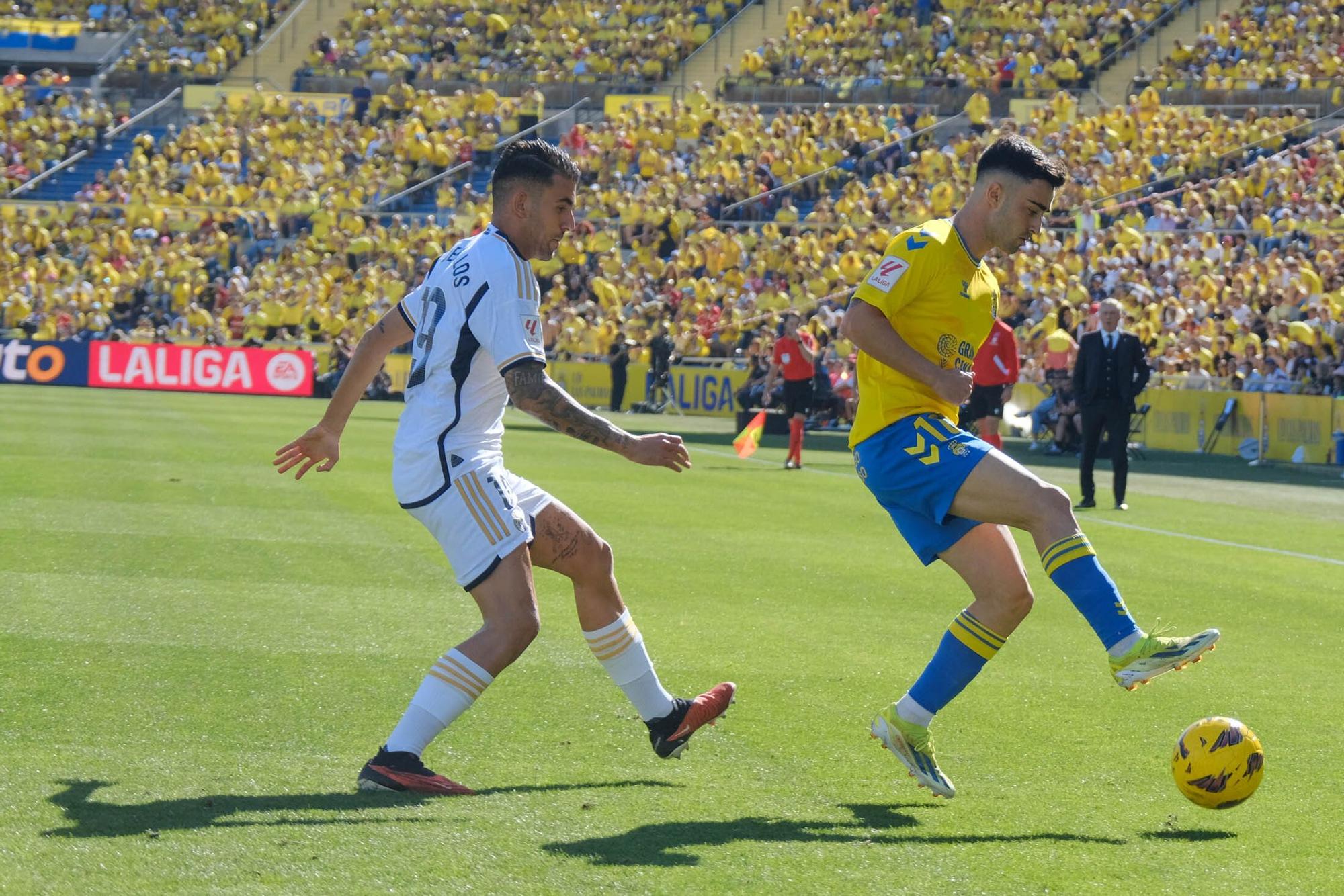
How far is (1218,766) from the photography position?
5.11 meters

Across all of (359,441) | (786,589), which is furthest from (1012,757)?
(359,441)

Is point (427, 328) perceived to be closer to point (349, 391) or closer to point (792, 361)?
point (349, 391)

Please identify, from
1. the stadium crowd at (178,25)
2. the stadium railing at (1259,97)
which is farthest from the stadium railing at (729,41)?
the stadium crowd at (178,25)

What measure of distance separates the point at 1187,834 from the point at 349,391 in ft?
10.1

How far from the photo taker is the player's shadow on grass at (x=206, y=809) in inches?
185

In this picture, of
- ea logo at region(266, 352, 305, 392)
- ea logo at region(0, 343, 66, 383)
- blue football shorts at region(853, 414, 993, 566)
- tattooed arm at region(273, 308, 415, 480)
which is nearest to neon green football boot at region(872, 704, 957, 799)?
blue football shorts at region(853, 414, 993, 566)

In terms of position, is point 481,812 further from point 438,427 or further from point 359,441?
point 359,441

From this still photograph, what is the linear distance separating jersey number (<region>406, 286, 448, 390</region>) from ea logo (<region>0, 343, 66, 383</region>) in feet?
114

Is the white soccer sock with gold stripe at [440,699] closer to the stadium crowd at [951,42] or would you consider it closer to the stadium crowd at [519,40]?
the stadium crowd at [951,42]

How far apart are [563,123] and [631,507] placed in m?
30.1

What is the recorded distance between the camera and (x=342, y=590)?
32.0 ft

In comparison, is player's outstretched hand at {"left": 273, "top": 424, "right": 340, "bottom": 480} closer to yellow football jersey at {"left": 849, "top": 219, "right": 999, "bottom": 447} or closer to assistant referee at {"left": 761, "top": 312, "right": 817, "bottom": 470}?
yellow football jersey at {"left": 849, "top": 219, "right": 999, "bottom": 447}

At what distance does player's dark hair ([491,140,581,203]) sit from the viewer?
539cm

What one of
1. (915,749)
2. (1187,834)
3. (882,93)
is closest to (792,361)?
(915,749)
